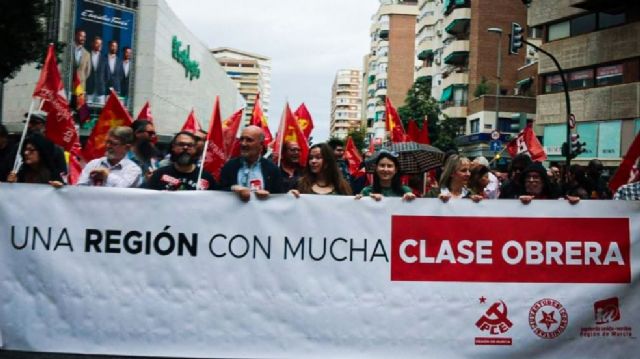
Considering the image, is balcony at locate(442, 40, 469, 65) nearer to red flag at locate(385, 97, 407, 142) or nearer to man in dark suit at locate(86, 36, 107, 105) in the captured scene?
man in dark suit at locate(86, 36, 107, 105)

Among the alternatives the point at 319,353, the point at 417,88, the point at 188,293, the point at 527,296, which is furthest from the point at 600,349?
the point at 417,88

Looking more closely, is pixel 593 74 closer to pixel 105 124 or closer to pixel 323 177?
pixel 105 124

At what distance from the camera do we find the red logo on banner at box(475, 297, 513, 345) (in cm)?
520

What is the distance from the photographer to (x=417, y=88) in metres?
57.9

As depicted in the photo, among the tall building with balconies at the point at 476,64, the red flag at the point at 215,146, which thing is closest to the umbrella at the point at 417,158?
the red flag at the point at 215,146

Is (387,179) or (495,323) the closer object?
(495,323)

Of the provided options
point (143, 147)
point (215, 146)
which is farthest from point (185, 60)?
point (215, 146)

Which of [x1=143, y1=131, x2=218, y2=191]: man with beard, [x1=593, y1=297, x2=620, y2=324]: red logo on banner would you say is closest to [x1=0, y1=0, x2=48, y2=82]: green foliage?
[x1=143, y1=131, x2=218, y2=191]: man with beard

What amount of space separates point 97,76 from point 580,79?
25.2m

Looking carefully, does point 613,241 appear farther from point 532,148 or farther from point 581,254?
point 532,148

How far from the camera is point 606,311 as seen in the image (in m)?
5.24

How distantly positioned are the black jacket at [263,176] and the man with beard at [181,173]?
138 mm

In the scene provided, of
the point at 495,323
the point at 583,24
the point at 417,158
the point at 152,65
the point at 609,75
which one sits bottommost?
the point at 495,323

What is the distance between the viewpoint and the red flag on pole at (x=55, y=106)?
688 cm
